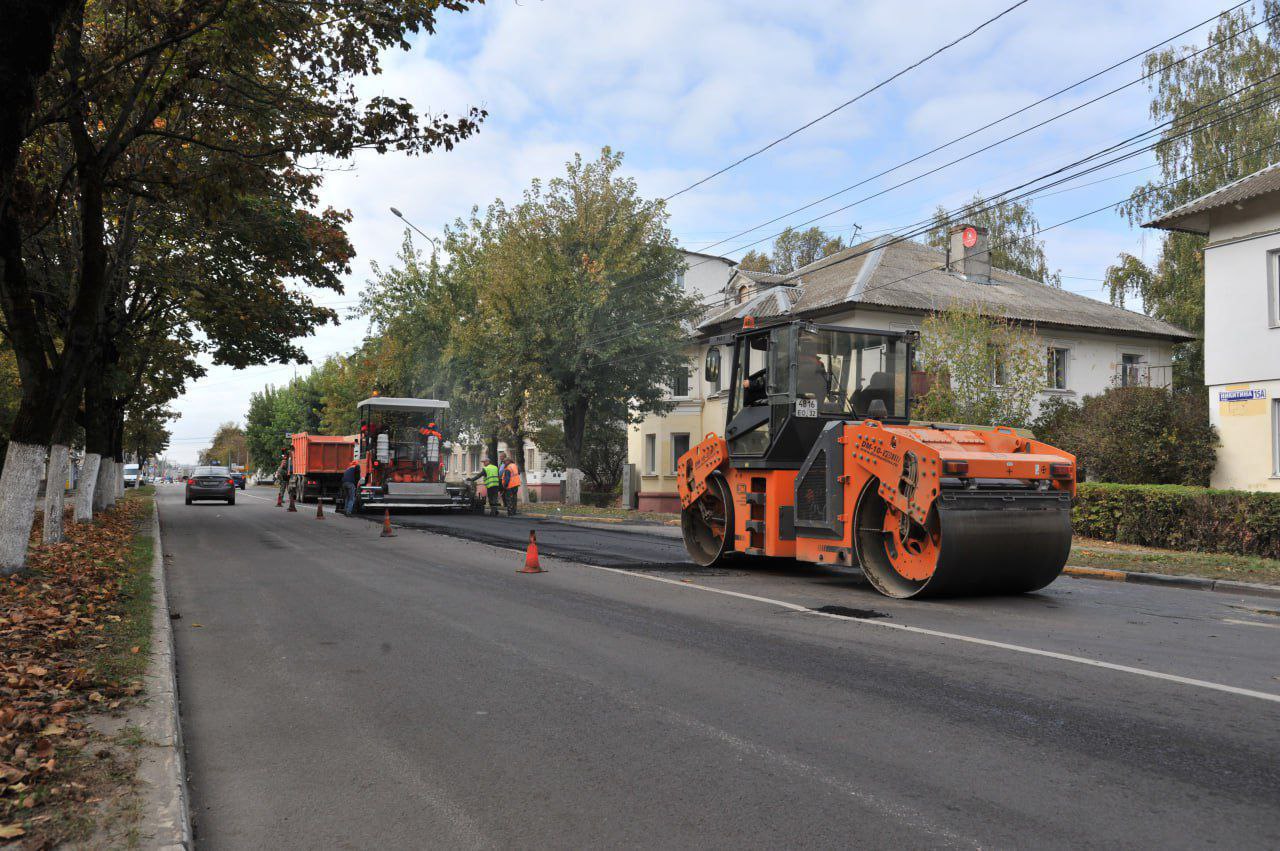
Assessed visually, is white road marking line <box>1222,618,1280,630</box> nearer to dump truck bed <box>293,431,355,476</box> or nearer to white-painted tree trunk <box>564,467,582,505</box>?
white-painted tree trunk <box>564,467,582,505</box>

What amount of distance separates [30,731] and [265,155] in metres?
9.06

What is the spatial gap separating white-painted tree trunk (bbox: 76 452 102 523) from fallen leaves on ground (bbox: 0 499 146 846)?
28.9 ft

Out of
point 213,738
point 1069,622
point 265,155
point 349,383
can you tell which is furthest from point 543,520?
point 349,383

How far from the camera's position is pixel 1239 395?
2172 cm

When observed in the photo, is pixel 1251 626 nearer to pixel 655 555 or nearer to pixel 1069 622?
pixel 1069 622

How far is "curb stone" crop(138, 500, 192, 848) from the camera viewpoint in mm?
3494

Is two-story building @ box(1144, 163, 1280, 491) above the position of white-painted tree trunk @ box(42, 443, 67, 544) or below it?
above

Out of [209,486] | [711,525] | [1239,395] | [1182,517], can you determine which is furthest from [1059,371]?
[209,486]

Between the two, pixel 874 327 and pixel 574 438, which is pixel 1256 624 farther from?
pixel 574 438

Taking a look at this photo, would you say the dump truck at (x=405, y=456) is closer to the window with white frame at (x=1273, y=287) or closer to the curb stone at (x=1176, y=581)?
the curb stone at (x=1176, y=581)

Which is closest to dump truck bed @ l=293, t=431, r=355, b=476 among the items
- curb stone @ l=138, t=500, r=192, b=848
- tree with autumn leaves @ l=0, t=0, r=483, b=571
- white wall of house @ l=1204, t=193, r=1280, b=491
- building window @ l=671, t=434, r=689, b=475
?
building window @ l=671, t=434, r=689, b=475

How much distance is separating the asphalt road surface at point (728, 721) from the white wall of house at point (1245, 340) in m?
13.3

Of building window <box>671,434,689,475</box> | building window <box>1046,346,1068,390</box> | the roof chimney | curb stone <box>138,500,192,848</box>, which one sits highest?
the roof chimney

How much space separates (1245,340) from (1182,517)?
7.44 m
